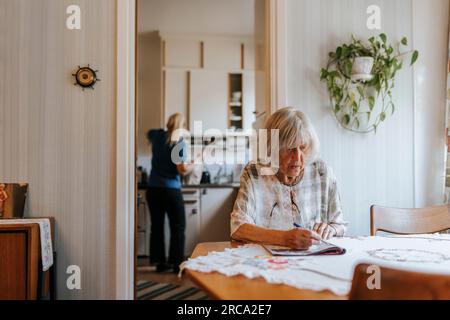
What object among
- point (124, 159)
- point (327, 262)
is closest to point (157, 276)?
point (124, 159)

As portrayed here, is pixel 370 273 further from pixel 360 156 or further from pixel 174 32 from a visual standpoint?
pixel 174 32

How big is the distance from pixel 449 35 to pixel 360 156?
97cm

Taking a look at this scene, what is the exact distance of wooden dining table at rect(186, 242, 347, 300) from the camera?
960 mm

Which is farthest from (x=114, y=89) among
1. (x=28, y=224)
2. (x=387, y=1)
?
(x=387, y=1)

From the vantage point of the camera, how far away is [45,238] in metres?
2.26

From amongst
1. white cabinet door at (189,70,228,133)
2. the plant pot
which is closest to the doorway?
white cabinet door at (189,70,228,133)

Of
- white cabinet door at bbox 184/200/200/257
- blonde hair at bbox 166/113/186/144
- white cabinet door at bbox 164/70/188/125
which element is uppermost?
white cabinet door at bbox 164/70/188/125

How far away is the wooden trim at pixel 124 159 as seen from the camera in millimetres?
2498

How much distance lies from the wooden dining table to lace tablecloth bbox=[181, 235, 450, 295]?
2 centimetres

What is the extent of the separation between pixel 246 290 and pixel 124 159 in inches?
65.1

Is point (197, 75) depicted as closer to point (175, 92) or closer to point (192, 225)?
point (175, 92)

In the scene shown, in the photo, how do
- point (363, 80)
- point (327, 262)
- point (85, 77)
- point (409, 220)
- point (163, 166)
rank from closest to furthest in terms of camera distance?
point (327, 262) < point (409, 220) < point (85, 77) < point (363, 80) < point (163, 166)

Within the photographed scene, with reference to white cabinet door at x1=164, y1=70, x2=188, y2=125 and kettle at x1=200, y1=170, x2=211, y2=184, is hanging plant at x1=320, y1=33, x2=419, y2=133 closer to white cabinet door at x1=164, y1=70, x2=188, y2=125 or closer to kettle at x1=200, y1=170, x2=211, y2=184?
kettle at x1=200, y1=170, x2=211, y2=184
